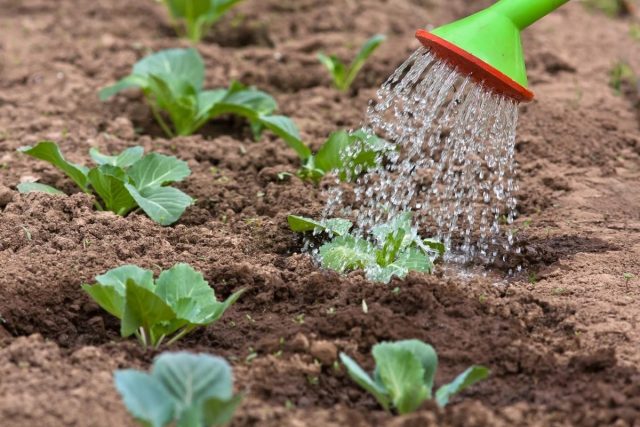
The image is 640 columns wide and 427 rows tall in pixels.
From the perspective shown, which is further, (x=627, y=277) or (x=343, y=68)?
(x=343, y=68)

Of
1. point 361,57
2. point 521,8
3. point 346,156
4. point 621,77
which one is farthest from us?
point 621,77

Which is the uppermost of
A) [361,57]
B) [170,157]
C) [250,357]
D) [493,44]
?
[493,44]

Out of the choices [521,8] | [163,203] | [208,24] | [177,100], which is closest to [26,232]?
[163,203]

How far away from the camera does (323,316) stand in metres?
2.89

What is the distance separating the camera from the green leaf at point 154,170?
3514mm

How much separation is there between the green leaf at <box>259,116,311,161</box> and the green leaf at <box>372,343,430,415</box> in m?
1.47

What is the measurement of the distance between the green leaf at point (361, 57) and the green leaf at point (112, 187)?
1416 millimetres

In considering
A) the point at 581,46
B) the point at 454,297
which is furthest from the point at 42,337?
the point at 581,46

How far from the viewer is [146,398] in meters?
2.22

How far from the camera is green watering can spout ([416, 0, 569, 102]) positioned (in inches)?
121

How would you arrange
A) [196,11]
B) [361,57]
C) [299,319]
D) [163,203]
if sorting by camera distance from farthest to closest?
[196,11]
[361,57]
[163,203]
[299,319]

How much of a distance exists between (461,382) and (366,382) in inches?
8.7

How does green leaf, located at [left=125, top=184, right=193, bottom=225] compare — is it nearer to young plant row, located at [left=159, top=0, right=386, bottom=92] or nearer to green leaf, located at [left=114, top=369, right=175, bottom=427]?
green leaf, located at [left=114, top=369, right=175, bottom=427]

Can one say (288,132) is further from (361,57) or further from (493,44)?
(493,44)
